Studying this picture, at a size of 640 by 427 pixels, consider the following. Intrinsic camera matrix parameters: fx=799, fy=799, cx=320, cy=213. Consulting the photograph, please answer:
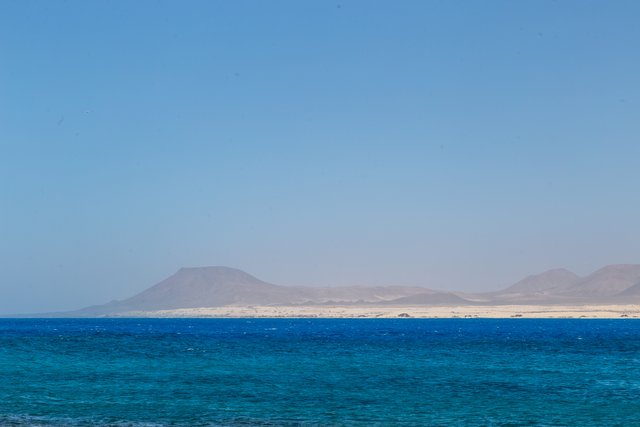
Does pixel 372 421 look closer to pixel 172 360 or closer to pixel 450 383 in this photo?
pixel 450 383

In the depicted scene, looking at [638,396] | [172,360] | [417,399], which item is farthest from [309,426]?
[172,360]

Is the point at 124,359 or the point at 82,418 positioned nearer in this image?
the point at 82,418

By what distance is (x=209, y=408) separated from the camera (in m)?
50.4

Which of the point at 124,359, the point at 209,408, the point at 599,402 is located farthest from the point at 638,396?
the point at 124,359

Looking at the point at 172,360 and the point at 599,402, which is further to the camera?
the point at 172,360

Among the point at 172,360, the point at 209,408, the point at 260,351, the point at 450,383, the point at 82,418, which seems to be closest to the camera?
the point at 82,418

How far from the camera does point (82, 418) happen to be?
1859 inches

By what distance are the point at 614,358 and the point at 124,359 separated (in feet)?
178

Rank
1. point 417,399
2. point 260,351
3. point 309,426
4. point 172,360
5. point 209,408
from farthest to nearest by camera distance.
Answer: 1. point 260,351
2. point 172,360
3. point 417,399
4. point 209,408
5. point 309,426

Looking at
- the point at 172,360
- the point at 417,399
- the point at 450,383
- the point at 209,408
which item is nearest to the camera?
the point at 209,408

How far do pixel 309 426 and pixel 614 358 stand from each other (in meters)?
A: 56.4

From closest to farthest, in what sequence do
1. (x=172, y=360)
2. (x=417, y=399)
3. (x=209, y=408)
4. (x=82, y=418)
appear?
(x=82, y=418)
(x=209, y=408)
(x=417, y=399)
(x=172, y=360)

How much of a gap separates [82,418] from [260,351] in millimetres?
55245

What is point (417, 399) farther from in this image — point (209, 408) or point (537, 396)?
point (209, 408)
